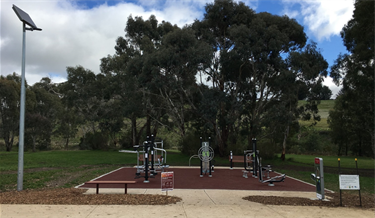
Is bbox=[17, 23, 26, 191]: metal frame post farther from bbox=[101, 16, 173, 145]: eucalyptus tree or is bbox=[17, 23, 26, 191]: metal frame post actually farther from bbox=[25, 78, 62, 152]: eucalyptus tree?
bbox=[25, 78, 62, 152]: eucalyptus tree

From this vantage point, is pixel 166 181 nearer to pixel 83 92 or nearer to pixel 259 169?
pixel 259 169

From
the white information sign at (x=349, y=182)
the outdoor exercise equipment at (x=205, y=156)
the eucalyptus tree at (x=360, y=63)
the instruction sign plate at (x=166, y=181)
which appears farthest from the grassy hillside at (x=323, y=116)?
the instruction sign plate at (x=166, y=181)

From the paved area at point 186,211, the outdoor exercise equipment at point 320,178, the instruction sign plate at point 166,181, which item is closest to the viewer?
the paved area at point 186,211

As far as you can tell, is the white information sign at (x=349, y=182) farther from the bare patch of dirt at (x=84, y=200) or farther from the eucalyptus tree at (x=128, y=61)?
the eucalyptus tree at (x=128, y=61)

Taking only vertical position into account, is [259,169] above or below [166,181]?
below

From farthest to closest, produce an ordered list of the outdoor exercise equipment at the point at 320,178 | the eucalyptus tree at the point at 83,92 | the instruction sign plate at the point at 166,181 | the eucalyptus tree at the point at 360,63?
the eucalyptus tree at the point at 83,92
the eucalyptus tree at the point at 360,63
the outdoor exercise equipment at the point at 320,178
the instruction sign plate at the point at 166,181

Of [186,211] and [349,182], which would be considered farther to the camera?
[349,182]

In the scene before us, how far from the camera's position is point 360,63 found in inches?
673

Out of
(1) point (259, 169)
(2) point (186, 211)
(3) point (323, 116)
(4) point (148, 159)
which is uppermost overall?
(3) point (323, 116)

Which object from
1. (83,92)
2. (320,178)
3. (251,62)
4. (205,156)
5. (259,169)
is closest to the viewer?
(320,178)

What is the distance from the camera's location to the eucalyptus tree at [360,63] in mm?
15688

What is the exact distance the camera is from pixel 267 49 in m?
20.4

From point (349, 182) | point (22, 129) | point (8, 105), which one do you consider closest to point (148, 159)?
point (22, 129)

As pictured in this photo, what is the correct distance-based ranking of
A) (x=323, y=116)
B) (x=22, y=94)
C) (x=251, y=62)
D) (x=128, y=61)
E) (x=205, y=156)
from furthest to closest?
(x=323, y=116)
(x=128, y=61)
(x=251, y=62)
(x=205, y=156)
(x=22, y=94)
